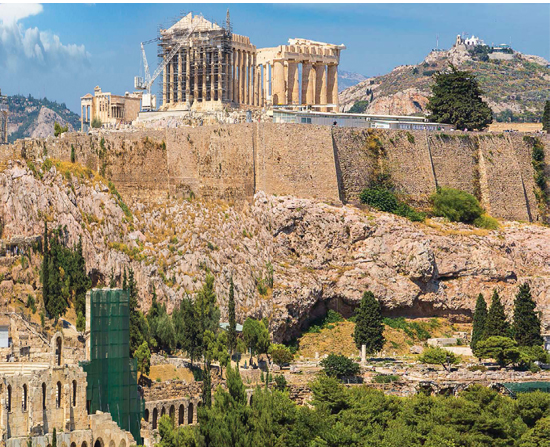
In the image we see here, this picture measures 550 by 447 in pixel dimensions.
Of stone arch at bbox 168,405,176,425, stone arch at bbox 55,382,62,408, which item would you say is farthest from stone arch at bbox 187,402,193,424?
stone arch at bbox 55,382,62,408

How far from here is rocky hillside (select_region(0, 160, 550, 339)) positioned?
80.4 m

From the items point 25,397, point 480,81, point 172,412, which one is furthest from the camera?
point 480,81

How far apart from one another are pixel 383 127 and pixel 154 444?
3680 cm

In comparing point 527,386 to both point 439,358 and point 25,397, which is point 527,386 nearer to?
point 439,358

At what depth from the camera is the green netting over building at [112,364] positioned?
204ft

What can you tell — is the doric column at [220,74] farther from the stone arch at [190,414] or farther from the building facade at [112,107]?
the stone arch at [190,414]

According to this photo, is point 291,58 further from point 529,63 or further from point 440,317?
point 529,63

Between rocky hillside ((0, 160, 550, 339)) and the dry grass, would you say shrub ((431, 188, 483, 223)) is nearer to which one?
rocky hillside ((0, 160, 550, 339))

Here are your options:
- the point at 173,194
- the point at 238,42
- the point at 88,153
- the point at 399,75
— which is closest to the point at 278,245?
the point at 173,194

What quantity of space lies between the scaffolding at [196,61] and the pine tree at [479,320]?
25.7m

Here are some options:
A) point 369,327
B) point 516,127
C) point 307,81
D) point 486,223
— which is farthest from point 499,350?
point 516,127

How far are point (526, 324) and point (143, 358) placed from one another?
22.7 m

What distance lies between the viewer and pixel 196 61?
99.2 m

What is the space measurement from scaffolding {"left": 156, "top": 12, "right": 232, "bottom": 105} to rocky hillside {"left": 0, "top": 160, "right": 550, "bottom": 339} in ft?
52.8
